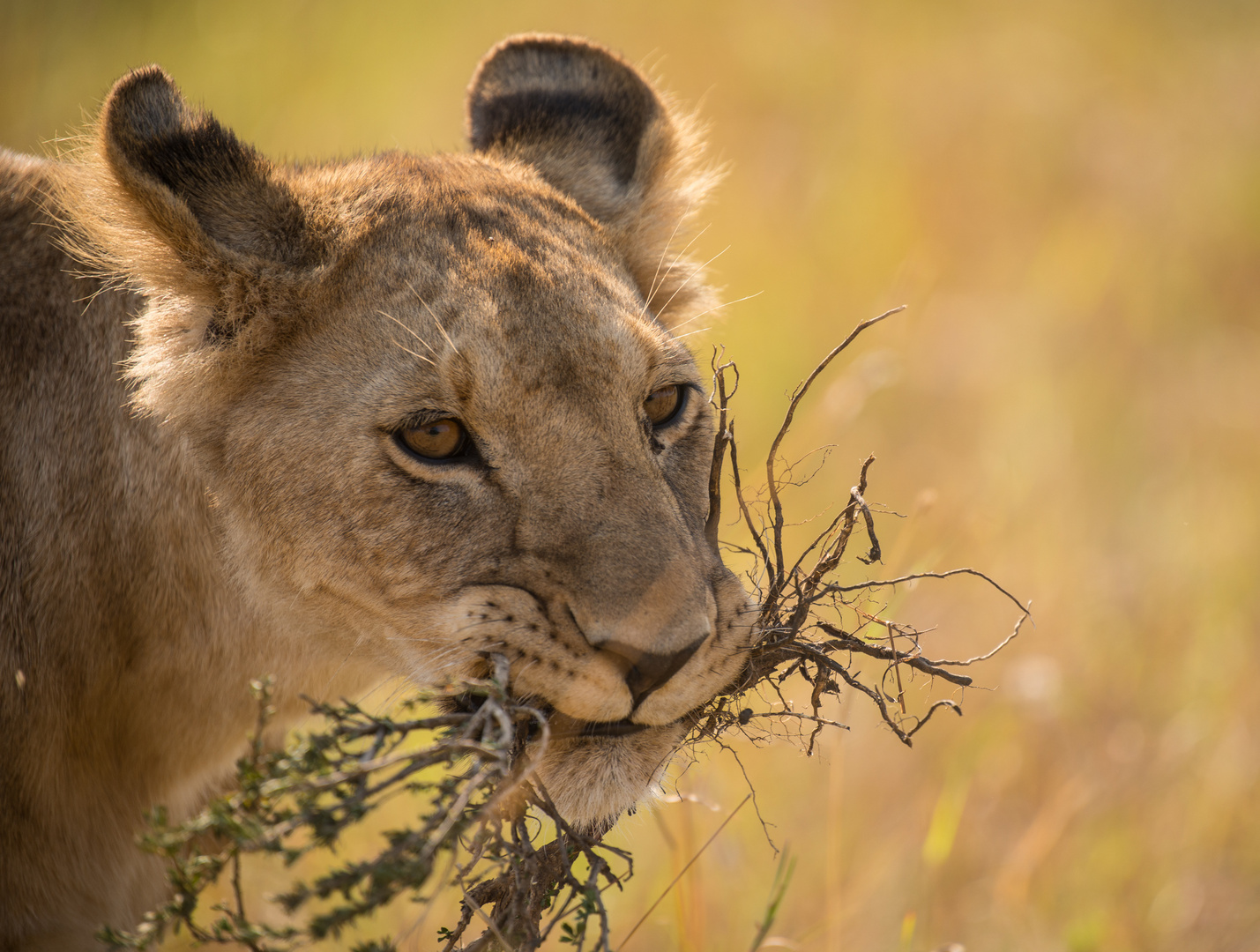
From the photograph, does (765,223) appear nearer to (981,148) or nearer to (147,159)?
(981,148)

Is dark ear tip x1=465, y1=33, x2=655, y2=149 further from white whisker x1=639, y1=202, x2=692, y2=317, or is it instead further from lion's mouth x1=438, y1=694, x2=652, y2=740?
lion's mouth x1=438, y1=694, x2=652, y2=740

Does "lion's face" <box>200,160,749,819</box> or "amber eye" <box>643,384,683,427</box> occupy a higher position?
"amber eye" <box>643,384,683,427</box>

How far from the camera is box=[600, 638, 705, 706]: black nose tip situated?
242 cm

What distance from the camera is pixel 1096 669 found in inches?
226

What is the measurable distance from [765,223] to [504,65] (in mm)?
4954

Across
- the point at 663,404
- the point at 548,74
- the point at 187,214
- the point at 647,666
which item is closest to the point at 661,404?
the point at 663,404

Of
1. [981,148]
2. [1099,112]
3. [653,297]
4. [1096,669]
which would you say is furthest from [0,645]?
[1099,112]

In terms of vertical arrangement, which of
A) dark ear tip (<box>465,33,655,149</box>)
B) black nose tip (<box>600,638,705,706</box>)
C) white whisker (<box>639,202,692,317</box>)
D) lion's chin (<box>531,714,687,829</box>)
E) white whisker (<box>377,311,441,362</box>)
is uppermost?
dark ear tip (<box>465,33,655,149</box>)

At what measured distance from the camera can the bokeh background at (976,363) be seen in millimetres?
4652

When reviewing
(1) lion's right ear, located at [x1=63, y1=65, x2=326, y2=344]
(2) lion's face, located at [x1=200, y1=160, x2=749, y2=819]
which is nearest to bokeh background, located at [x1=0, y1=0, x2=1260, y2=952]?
(2) lion's face, located at [x1=200, y1=160, x2=749, y2=819]

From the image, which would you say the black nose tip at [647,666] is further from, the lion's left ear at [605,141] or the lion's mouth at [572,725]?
the lion's left ear at [605,141]

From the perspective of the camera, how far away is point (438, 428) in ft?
9.14

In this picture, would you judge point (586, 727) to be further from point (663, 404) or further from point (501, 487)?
point (663, 404)

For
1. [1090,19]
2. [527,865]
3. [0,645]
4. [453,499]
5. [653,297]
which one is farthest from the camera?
[1090,19]
